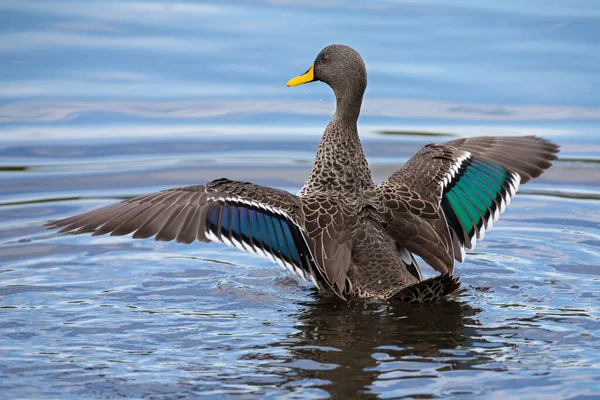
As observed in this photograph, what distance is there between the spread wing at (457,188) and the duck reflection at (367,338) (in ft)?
1.72

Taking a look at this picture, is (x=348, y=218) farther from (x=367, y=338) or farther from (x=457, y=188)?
(x=367, y=338)

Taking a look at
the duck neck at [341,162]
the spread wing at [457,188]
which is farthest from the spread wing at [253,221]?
the spread wing at [457,188]

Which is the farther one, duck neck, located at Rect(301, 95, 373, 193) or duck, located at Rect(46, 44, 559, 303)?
duck neck, located at Rect(301, 95, 373, 193)

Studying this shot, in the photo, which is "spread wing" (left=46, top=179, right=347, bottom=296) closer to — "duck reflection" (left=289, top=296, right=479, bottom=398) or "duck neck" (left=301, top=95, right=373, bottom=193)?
"duck reflection" (left=289, top=296, right=479, bottom=398)

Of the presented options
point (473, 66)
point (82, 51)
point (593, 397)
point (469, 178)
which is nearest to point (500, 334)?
point (593, 397)

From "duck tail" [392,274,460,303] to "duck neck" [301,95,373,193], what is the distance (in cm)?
107

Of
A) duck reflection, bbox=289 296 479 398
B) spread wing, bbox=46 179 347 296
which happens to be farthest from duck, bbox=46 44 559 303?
duck reflection, bbox=289 296 479 398

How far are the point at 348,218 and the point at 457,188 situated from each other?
1.03 meters

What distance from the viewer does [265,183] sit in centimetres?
1097

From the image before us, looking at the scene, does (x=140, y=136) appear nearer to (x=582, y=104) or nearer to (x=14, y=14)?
(x=14, y=14)

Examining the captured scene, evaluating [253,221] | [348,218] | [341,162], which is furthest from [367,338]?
[341,162]

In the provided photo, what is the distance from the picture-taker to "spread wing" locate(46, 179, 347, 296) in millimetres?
7668

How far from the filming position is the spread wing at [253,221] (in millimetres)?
7668

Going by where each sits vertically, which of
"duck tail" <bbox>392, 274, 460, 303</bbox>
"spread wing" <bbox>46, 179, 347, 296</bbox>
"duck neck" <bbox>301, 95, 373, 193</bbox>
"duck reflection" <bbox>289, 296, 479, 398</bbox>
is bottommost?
"duck reflection" <bbox>289, 296, 479, 398</bbox>
